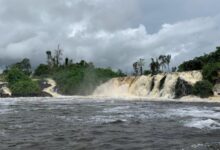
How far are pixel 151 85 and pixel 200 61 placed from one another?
12687 millimetres

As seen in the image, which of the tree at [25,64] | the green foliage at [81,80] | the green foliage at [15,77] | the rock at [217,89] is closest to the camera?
the rock at [217,89]

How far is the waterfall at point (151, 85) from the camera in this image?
2472 inches

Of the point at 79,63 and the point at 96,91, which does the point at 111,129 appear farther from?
the point at 79,63

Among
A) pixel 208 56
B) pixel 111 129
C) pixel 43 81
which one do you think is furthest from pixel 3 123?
pixel 43 81

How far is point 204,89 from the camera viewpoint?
57344 mm

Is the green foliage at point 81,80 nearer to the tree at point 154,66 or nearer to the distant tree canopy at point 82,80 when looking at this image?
the distant tree canopy at point 82,80

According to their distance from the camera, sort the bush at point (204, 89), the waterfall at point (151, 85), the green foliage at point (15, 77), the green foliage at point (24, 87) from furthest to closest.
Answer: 1. the green foliage at point (15, 77)
2. the green foliage at point (24, 87)
3. the waterfall at point (151, 85)
4. the bush at point (204, 89)

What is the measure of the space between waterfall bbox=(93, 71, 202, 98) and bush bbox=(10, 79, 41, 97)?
12028 mm

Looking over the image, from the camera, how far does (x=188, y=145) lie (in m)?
17.2

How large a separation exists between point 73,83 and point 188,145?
69.4 meters

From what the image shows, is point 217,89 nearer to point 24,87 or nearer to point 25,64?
point 24,87

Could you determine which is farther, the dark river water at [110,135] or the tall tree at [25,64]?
the tall tree at [25,64]

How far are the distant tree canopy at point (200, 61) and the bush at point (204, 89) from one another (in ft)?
49.9

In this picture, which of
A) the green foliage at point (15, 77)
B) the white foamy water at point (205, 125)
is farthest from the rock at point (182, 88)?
the green foliage at point (15, 77)
